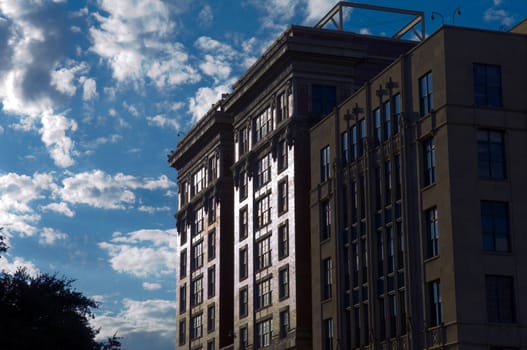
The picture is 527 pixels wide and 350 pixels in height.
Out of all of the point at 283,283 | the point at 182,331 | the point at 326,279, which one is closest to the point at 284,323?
the point at 283,283

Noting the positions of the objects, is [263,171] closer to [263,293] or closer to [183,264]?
[263,293]

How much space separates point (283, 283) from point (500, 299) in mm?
28157

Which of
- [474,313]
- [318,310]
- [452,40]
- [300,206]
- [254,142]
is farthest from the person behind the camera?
[254,142]

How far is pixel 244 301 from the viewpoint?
93375 millimetres

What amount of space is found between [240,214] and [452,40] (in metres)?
38.6

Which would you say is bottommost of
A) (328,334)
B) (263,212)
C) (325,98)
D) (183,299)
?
(328,334)

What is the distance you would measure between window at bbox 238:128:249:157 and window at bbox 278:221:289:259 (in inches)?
452

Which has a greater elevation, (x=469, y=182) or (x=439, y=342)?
(x=469, y=182)

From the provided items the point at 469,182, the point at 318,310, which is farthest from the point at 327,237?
the point at 469,182

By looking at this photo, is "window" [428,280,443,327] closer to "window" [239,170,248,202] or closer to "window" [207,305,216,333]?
"window" [239,170,248,202]

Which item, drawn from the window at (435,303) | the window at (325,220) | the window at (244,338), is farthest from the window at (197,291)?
the window at (435,303)

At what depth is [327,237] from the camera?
75.6 meters

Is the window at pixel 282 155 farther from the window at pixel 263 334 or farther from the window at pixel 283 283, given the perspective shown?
the window at pixel 263 334

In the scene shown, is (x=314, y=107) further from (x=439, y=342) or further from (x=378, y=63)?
(x=439, y=342)
